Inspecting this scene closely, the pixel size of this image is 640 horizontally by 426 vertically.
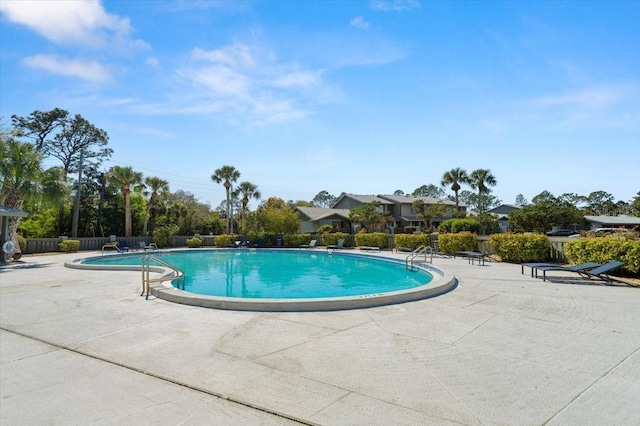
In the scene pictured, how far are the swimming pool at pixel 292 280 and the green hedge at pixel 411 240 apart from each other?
349 centimetres

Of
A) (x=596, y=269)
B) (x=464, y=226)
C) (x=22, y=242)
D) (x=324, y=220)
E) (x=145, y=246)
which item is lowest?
(x=596, y=269)

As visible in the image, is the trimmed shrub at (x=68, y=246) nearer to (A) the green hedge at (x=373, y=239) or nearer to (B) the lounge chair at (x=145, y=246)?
(B) the lounge chair at (x=145, y=246)

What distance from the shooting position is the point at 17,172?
59.6 ft

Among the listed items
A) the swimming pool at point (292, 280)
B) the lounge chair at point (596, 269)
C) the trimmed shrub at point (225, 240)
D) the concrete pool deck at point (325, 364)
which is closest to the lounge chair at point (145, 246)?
the swimming pool at point (292, 280)

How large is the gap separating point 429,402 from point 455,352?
1642 millimetres

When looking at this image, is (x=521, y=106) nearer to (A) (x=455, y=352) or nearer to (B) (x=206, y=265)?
(A) (x=455, y=352)

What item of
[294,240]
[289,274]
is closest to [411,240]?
[294,240]

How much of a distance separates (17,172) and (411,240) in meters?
22.0

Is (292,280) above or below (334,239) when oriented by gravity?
below

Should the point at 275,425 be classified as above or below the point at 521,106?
below

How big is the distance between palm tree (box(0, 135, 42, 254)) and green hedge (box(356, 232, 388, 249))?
19776 millimetres

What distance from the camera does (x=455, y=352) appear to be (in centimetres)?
511

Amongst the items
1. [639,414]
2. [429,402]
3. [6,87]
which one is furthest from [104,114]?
[639,414]

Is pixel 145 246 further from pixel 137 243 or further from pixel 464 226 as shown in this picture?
pixel 464 226
